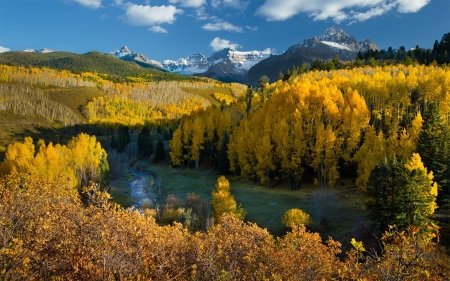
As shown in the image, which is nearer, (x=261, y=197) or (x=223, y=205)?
(x=223, y=205)

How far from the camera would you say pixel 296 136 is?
207 feet

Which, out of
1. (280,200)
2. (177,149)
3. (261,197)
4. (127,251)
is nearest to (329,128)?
(280,200)

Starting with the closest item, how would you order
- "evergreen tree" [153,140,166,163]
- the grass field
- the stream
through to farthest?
the grass field → the stream → "evergreen tree" [153,140,166,163]

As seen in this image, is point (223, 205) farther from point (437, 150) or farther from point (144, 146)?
point (144, 146)

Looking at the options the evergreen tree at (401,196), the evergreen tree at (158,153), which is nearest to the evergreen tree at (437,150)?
the evergreen tree at (401,196)

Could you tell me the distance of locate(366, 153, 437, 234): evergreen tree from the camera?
3045 centimetres

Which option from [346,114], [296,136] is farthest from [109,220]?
[346,114]

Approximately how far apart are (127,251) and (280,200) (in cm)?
4681

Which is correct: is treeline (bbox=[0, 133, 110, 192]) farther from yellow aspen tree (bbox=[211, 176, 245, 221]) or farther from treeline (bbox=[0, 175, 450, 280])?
treeline (bbox=[0, 175, 450, 280])

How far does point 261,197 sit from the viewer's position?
2295 inches

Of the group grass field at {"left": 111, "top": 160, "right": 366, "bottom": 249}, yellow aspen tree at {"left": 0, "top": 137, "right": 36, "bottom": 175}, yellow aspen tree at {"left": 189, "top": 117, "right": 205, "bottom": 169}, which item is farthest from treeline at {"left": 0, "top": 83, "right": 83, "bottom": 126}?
grass field at {"left": 111, "top": 160, "right": 366, "bottom": 249}

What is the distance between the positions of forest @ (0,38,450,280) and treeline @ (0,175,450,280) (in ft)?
0.22

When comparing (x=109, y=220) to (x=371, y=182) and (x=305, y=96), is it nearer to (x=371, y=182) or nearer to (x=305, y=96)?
(x=371, y=182)

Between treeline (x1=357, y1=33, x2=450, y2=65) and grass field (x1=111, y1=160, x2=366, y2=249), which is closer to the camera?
grass field (x1=111, y1=160, x2=366, y2=249)
